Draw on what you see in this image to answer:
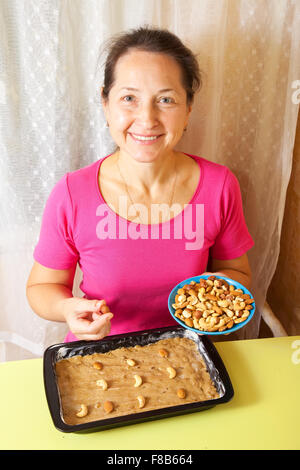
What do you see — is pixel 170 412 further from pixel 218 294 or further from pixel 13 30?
pixel 13 30

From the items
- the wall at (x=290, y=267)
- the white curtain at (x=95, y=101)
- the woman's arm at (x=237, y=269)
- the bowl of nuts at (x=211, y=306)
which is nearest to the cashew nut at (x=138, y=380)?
the bowl of nuts at (x=211, y=306)

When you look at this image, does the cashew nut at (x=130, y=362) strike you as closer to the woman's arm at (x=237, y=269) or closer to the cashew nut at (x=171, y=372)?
the cashew nut at (x=171, y=372)

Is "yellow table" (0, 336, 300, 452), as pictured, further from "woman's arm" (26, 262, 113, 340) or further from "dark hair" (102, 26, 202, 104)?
"dark hair" (102, 26, 202, 104)

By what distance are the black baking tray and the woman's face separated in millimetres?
476

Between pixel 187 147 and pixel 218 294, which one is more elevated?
pixel 187 147

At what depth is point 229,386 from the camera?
950mm

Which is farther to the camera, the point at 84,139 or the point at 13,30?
the point at 84,139

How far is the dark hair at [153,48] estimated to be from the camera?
109cm

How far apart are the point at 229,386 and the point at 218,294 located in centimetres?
25

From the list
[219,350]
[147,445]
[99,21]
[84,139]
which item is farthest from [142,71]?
[147,445]

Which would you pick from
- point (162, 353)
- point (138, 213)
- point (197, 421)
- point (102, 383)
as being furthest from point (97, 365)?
point (138, 213)

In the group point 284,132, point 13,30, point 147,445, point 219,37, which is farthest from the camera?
point 284,132

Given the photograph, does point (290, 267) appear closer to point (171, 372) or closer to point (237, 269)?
point (237, 269)

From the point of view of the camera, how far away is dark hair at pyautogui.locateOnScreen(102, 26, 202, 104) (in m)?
1.09
